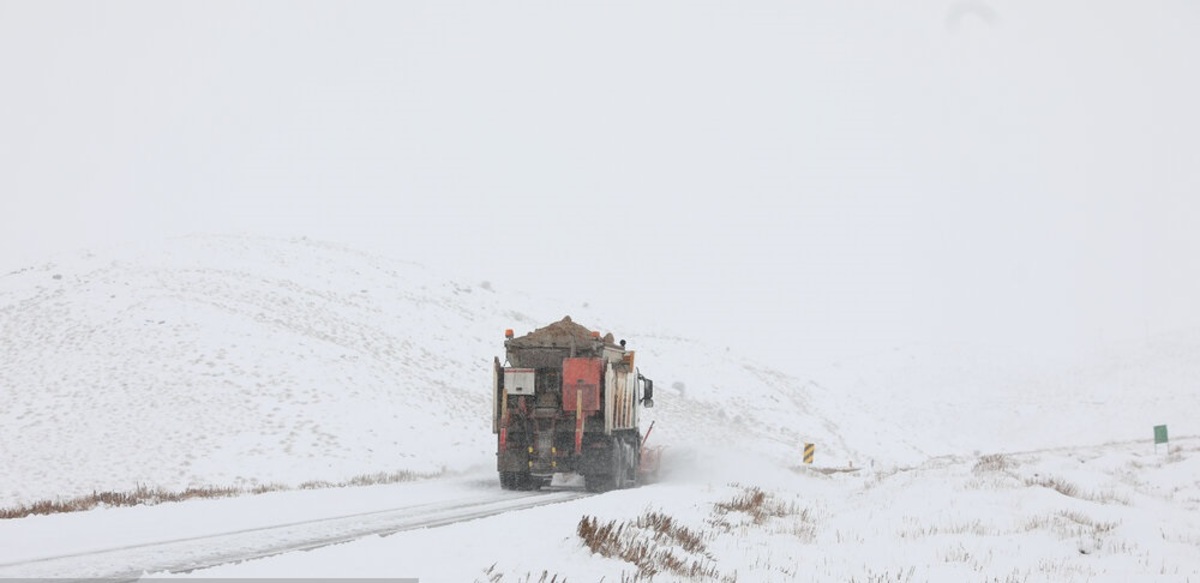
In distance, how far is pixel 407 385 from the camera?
3331 centimetres

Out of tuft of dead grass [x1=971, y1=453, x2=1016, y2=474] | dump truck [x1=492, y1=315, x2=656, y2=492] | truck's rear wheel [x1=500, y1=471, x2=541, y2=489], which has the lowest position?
truck's rear wheel [x1=500, y1=471, x2=541, y2=489]

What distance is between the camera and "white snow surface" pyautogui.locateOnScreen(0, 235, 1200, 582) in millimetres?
9883

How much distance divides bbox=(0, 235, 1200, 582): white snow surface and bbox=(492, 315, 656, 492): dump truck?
1339 millimetres

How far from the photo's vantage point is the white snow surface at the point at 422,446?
9.88 metres

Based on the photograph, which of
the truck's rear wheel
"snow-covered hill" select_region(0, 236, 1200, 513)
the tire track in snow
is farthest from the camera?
"snow-covered hill" select_region(0, 236, 1200, 513)

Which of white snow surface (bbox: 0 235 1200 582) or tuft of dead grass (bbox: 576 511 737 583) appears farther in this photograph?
white snow surface (bbox: 0 235 1200 582)

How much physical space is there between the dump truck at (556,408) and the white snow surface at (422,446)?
134 centimetres

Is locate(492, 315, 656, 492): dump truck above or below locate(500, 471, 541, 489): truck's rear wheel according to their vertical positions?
above

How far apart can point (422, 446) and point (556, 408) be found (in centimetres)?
1047

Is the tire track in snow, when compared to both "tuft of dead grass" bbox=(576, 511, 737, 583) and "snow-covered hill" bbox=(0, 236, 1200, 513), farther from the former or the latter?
"snow-covered hill" bbox=(0, 236, 1200, 513)

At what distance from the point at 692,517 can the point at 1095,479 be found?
13.5 metres

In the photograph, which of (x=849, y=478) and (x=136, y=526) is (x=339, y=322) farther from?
(x=136, y=526)

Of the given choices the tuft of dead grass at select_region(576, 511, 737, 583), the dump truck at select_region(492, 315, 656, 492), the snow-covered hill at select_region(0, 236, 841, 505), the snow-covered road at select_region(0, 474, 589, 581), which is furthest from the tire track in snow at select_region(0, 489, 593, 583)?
the snow-covered hill at select_region(0, 236, 841, 505)

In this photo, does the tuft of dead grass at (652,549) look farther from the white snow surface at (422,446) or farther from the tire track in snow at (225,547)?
the tire track in snow at (225,547)
